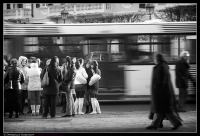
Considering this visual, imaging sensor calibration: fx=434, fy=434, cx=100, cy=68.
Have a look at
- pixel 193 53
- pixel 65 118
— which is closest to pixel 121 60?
pixel 193 53

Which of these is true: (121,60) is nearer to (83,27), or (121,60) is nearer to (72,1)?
(83,27)

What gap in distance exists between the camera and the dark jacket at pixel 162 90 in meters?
8.99

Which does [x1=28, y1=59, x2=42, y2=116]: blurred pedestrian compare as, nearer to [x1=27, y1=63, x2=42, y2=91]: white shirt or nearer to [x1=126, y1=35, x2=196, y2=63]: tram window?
[x1=27, y1=63, x2=42, y2=91]: white shirt

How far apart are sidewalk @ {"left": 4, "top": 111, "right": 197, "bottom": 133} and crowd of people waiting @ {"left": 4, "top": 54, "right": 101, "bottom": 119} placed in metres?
0.33

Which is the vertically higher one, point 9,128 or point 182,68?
point 182,68

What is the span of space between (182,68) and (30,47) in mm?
4956

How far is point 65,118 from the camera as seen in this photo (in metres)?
11.3

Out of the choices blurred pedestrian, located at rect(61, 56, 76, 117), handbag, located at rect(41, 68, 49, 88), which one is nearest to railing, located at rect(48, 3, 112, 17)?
blurred pedestrian, located at rect(61, 56, 76, 117)

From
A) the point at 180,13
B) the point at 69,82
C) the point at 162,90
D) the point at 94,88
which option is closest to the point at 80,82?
the point at 94,88

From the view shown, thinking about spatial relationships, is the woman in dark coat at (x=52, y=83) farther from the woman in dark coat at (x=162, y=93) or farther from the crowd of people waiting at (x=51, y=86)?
the woman in dark coat at (x=162, y=93)

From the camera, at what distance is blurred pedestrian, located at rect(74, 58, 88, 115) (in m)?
11.9

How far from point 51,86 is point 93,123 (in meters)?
1.50

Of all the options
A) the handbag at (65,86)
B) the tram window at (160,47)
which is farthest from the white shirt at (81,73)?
the tram window at (160,47)

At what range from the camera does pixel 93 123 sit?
10352mm
